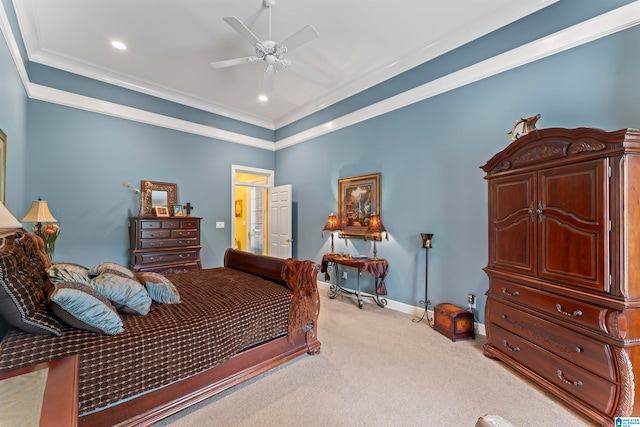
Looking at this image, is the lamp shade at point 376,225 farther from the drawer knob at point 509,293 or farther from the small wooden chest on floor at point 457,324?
the drawer knob at point 509,293

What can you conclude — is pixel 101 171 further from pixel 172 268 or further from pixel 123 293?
pixel 123 293

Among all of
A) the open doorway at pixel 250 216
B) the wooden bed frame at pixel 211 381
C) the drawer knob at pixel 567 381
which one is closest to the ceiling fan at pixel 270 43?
the wooden bed frame at pixel 211 381

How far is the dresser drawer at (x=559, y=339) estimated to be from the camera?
1.70 metres

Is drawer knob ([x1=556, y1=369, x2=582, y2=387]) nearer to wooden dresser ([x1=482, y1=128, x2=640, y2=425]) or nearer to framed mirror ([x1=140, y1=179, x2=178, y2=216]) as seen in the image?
wooden dresser ([x1=482, y1=128, x2=640, y2=425])

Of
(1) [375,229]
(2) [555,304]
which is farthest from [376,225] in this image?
(2) [555,304]

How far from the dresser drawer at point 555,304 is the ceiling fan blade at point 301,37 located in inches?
111

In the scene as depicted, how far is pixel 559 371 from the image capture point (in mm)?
1930

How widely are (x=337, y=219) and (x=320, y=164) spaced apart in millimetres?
1153

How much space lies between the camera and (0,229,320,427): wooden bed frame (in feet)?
5.10

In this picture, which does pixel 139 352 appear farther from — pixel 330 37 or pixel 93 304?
pixel 330 37

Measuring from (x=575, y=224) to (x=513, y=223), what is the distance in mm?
478

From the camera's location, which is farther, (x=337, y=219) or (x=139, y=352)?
(x=337, y=219)

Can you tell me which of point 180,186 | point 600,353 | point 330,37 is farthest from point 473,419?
point 180,186

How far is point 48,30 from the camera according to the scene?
10.3ft
